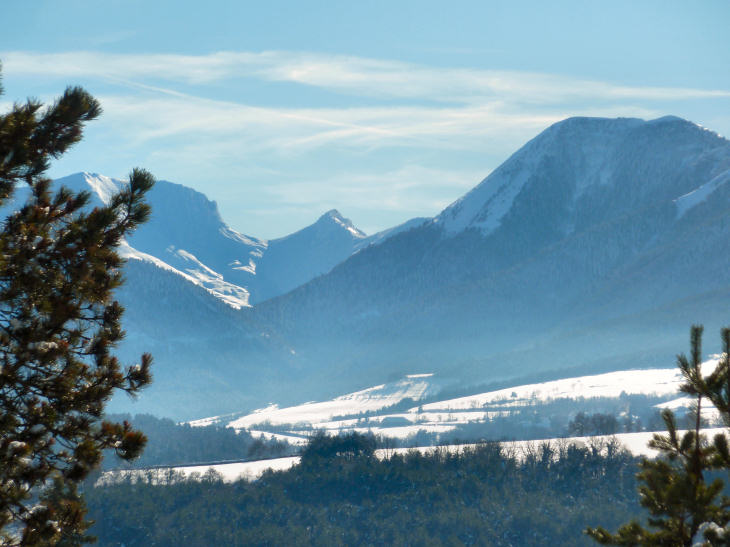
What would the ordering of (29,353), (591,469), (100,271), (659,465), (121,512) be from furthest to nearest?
(591,469)
(121,512)
(659,465)
(100,271)
(29,353)

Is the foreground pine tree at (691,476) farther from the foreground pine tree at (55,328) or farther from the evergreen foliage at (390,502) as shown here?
the evergreen foliage at (390,502)

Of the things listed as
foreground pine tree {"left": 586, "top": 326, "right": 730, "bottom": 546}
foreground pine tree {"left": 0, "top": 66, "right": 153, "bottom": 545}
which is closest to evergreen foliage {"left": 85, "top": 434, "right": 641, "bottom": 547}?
foreground pine tree {"left": 586, "top": 326, "right": 730, "bottom": 546}

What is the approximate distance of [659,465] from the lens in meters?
25.0

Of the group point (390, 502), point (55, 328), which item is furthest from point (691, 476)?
point (390, 502)

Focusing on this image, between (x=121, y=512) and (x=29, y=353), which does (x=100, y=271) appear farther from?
(x=121, y=512)

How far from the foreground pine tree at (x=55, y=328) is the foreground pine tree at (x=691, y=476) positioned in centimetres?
1303

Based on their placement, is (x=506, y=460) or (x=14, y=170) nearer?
(x=14, y=170)

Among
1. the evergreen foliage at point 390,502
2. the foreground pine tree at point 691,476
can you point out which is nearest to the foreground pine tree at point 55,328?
the foreground pine tree at point 691,476

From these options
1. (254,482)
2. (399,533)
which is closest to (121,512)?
(254,482)

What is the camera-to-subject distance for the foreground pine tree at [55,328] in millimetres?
19953

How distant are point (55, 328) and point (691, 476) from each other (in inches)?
625

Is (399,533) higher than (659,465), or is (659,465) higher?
(659,465)

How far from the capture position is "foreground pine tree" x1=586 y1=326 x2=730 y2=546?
2217cm

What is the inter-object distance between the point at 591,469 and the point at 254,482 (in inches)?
2479
